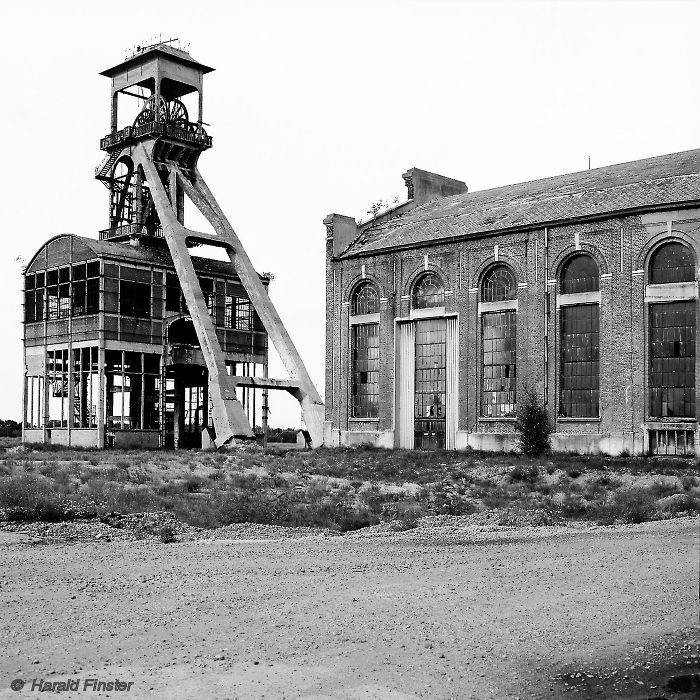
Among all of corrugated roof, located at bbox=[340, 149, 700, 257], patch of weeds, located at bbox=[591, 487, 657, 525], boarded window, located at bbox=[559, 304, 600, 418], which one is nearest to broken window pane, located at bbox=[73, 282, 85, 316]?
corrugated roof, located at bbox=[340, 149, 700, 257]

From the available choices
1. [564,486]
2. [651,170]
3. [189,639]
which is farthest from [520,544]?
[651,170]

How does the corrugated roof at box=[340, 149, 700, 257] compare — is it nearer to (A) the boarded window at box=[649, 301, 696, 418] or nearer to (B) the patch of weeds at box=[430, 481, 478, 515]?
(A) the boarded window at box=[649, 301, 696, 418]

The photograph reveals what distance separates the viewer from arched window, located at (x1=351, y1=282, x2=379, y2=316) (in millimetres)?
39469

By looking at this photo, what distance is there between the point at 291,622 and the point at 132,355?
125ft

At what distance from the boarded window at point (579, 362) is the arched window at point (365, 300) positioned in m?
9.08

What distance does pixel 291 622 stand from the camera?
8406 mm

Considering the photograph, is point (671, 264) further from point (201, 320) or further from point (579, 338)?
point (201, 320)

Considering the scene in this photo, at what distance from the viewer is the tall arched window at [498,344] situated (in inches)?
1369

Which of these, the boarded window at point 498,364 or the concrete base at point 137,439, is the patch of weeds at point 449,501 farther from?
→ the concrete base at point 137,439

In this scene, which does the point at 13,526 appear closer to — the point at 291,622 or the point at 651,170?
the point at 291,622

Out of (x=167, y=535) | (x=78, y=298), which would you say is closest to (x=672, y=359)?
(x=167, y=535)

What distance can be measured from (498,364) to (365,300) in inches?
288

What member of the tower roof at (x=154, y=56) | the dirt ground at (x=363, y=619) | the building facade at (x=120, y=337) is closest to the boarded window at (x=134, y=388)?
the building facade at (x=120, y=337)

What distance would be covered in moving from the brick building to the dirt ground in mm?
19239
